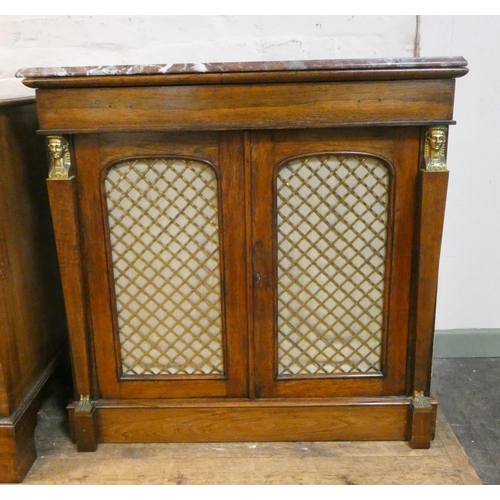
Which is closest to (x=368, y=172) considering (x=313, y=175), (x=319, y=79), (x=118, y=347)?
(x=313, y=175)

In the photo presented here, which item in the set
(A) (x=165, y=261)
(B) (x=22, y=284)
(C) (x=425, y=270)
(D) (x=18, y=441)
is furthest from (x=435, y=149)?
(D) (x=18, y=441)

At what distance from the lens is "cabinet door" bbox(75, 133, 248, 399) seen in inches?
60.4

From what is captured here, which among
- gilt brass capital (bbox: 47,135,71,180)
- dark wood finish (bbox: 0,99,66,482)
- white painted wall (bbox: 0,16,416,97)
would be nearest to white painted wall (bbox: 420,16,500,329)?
white painted wall (bbox: 0,16,416,97)

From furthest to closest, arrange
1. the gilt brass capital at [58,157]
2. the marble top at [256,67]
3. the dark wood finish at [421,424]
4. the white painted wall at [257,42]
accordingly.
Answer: the white painted wall at [257,42], the dark wood finish at [421,424], the gilt brass capital at [58,157], the marble top at [256,67]

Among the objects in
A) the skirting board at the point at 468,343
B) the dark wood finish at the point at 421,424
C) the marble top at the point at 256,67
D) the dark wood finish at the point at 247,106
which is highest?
the marble top at the point at 256,67

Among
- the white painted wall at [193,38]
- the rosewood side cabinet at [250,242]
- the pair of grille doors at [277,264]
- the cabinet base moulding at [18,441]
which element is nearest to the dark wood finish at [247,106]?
the rosewood side cabinet at [250,242]

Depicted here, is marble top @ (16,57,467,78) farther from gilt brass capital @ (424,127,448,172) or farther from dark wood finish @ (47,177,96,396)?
dark wood finish @ (47,177,96,396)

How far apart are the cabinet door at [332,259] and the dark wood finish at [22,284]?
0.69 m

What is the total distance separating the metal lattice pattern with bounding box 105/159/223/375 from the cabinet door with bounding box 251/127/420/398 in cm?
14

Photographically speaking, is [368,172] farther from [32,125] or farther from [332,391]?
[32,125]

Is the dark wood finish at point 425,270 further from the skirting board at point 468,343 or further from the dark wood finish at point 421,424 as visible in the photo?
the skirting board at point 468,343

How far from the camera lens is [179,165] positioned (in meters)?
1.55

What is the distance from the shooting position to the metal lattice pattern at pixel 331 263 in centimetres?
156

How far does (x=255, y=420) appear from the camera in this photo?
1720mm
